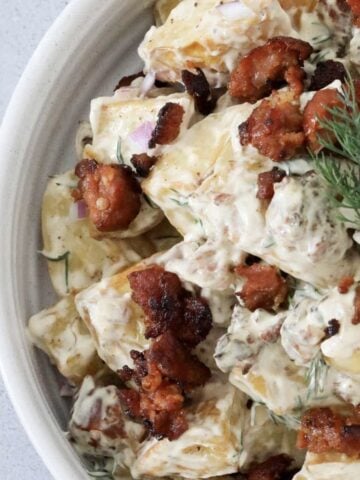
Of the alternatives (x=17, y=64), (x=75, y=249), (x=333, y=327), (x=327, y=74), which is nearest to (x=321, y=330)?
(x=333, y=327)

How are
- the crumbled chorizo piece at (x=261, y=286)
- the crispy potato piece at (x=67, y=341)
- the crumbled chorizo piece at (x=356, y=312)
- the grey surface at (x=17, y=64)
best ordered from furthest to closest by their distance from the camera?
1. the grey surface at (x=17, y=64)
2. the crispy potato piece at (x=67, y=341)
3. the crumbled chorizo piece at (x=261, y=286)
4. the crumbled chorizo piece at (x=356, y=312)

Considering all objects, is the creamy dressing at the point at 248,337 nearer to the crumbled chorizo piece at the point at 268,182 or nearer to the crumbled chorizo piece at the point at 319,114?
the crumbled chorizo piece at the point at 268,182

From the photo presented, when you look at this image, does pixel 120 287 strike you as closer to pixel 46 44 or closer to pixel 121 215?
pixel 121 215

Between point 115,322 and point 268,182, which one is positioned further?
point 115,322

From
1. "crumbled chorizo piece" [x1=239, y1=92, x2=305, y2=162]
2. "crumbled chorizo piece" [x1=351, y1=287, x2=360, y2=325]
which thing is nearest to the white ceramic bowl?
"crumbled chorizo piece" [x1=239, y1=92, x2=305, y2=162]

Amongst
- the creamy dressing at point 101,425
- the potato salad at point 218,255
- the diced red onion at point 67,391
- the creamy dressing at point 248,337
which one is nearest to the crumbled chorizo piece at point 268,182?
the potato salad at point 218,255

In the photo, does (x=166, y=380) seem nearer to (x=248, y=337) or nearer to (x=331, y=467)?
(x=248, y=337)
